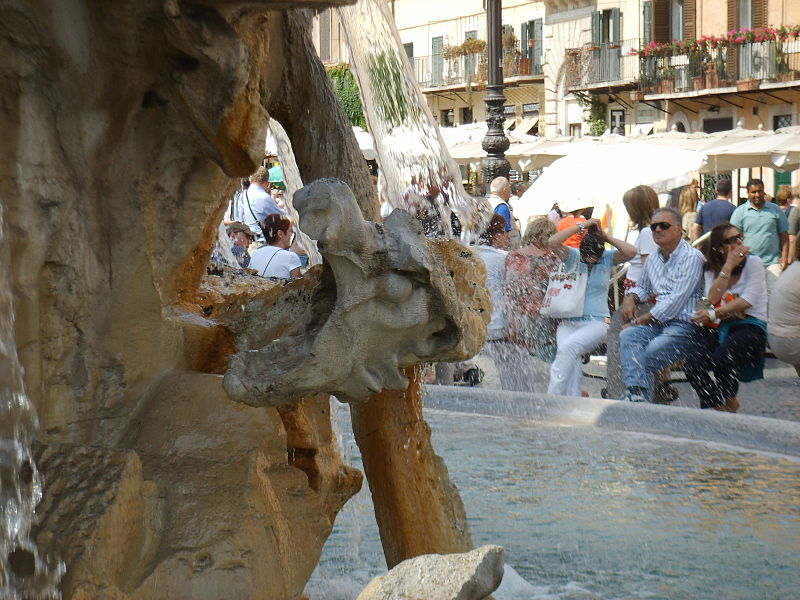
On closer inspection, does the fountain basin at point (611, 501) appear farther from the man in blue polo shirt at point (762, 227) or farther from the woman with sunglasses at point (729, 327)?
the man in blue polo shirt at point (762, 227)

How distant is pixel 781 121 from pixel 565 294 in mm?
31450

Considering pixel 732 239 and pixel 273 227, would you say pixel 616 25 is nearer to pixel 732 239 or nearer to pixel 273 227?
pixel 732 239

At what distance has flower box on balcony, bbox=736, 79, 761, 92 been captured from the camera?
36.4 meters

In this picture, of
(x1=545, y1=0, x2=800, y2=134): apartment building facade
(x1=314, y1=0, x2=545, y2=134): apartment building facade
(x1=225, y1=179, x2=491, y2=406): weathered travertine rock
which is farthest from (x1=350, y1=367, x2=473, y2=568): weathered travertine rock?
(x1=314, y1=0, x2=545, y2=134): apartment building facade

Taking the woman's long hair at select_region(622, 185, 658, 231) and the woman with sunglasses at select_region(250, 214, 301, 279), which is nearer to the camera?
the woman with sunglasses at select_region(250, 214, 301, 279)

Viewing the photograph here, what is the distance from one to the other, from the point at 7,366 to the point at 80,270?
7.7 inches

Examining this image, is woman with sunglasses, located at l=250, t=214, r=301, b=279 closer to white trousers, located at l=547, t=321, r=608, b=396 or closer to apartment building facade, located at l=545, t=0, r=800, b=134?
white trousers, located at l=547, t=321, r=608, b=396

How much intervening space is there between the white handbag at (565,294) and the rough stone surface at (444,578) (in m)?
5.94

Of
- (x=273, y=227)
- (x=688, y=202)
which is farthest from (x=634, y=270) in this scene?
(x=688, y=202)

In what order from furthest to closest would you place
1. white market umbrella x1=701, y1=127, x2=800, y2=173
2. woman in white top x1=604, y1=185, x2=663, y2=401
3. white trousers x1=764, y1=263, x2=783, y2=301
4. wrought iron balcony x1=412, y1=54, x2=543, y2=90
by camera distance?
wrought iron balcony x1=412, y1=54, x2=543, y2=90
white market umbrella x1=701, y1=127, x2=800, y2=173
white trousers x1=764, y1=263, x2=783, y2=301
woman in white top x1=604, y1=185, x2=663, y2=401

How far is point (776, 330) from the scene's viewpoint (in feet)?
25.5

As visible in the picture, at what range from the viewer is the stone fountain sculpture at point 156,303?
2.00 meters

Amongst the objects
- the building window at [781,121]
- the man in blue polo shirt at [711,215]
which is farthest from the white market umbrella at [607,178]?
the building window at [781,121]

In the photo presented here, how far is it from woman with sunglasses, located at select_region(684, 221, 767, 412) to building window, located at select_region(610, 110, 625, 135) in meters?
35.7
